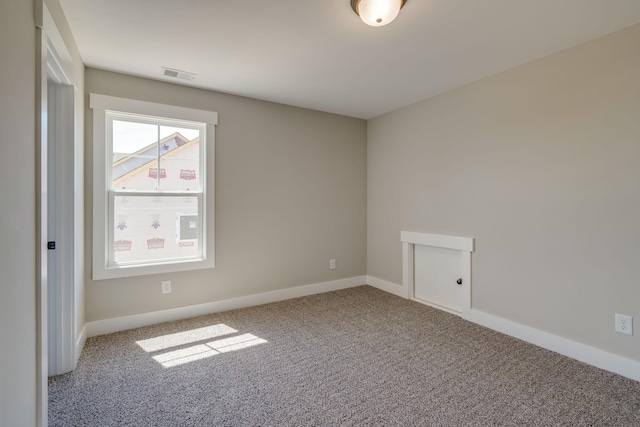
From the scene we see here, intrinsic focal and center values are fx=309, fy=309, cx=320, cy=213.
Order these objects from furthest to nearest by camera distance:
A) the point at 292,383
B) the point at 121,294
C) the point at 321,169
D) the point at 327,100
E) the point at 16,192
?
the point at 321,169 → the point at 327,100 → the point at 121,294 → the point at 292,383 → the point at 16,192

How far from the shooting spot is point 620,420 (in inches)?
67.4

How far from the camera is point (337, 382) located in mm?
2090

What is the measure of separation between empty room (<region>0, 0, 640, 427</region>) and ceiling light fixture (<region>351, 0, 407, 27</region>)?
2cm

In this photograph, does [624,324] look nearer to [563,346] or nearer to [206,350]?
[563,346]

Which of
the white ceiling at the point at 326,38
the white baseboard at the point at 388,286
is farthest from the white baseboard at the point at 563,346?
the white ceiling at the point at 326,38

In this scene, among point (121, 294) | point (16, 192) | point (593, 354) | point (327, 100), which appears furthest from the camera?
point (327, 100)

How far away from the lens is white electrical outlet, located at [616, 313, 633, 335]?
2.13 metres

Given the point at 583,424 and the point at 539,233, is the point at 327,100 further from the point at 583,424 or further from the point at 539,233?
the point at 583,424

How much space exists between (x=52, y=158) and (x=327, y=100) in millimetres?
2588

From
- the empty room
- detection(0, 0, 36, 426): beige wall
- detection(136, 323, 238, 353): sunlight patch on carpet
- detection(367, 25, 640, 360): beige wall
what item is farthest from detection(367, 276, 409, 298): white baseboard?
detection(0, 0, 36, 426): beige wall

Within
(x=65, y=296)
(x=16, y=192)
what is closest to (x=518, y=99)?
(x=16, y=192)

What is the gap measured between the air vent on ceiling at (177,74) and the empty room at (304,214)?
Result: 0.05 meters

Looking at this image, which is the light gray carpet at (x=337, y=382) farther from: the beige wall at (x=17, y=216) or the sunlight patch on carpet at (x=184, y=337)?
the beige wall at (x=17, y=216)

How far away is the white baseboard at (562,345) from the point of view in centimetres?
215
